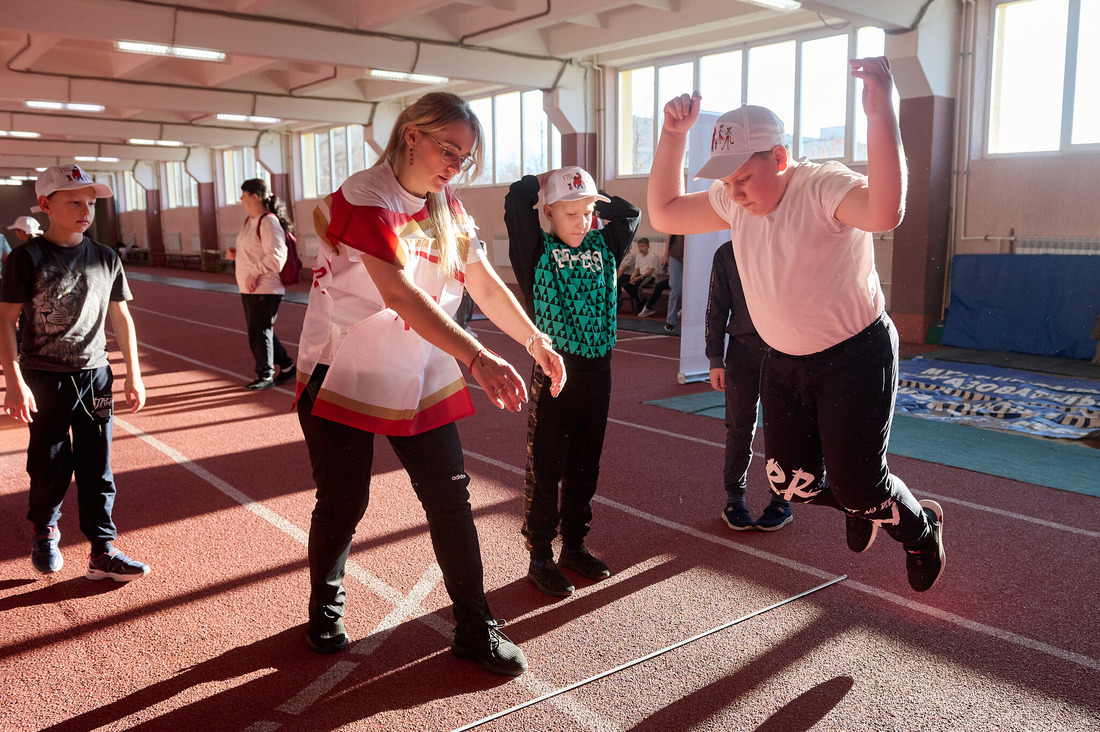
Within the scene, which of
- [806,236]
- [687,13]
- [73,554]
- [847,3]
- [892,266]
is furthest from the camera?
[687,13]

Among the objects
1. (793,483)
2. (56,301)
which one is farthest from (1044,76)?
(56,301)

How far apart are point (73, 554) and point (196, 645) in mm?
1407

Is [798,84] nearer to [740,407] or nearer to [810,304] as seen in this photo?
[740,407]

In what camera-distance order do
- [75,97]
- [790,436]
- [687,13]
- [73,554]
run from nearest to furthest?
1. [790,436]
2. [73,554]
3. [687,13]
4. [75,97]

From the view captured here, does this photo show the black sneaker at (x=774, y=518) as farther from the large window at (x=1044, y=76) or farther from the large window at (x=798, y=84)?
the large window at (x=1044, y=76)

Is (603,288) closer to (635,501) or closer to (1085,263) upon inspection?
→ (635,501)

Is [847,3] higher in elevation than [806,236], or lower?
higher

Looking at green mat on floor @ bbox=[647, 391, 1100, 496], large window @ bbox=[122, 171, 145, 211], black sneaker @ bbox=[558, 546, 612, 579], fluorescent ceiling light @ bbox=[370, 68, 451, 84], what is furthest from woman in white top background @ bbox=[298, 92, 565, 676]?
large window @ bbox=[122, 171, 145, 211]

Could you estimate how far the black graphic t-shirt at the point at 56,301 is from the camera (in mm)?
3582

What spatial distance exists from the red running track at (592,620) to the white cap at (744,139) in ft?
5.70

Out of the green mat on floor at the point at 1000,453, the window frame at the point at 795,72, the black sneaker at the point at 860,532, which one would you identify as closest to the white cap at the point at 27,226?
the green mat on floor at the point at 1000,453

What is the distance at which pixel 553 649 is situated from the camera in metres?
3.17

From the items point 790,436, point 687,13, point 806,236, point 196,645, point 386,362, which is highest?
point 687,13

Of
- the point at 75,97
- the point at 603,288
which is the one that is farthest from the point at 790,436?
the point at 75,97
